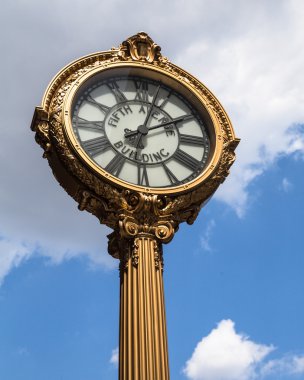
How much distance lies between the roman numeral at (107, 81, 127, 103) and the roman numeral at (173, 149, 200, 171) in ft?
2.69

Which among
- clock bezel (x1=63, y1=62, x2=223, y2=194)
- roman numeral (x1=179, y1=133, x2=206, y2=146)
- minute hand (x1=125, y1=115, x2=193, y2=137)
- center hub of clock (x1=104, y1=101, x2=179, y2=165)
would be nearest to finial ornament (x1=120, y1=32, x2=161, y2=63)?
clock bezel (x1=63, y1=62, x2=223, y2=194)

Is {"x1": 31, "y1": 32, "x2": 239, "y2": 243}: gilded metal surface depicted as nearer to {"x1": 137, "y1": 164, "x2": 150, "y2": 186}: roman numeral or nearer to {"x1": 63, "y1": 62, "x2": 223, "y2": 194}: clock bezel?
{"x1": 63, "y1": 62, "x2": 223, "y2": 194}: clock bezel

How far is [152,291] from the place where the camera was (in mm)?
5738

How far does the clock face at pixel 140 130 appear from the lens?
6355mm

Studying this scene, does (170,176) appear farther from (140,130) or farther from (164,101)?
(164,101)

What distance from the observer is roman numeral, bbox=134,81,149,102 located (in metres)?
6.96

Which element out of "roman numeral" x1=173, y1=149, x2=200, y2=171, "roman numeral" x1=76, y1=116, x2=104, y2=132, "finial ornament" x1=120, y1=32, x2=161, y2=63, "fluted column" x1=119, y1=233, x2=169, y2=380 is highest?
"finial ornament" x1=120, y1=32, x2=161, y2=63

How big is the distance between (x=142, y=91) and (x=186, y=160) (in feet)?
3.14

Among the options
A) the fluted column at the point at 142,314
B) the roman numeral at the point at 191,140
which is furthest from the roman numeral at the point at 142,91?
the fluted column at the point at 142,314

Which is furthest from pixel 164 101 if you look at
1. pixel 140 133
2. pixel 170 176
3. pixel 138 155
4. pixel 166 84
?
pixel 170 176

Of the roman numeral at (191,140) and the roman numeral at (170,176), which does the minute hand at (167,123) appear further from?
the roman numeral at (170,176)

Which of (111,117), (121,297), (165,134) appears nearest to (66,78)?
(111,117)

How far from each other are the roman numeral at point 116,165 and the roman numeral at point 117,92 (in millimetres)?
768

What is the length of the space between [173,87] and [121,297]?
2.60 m
